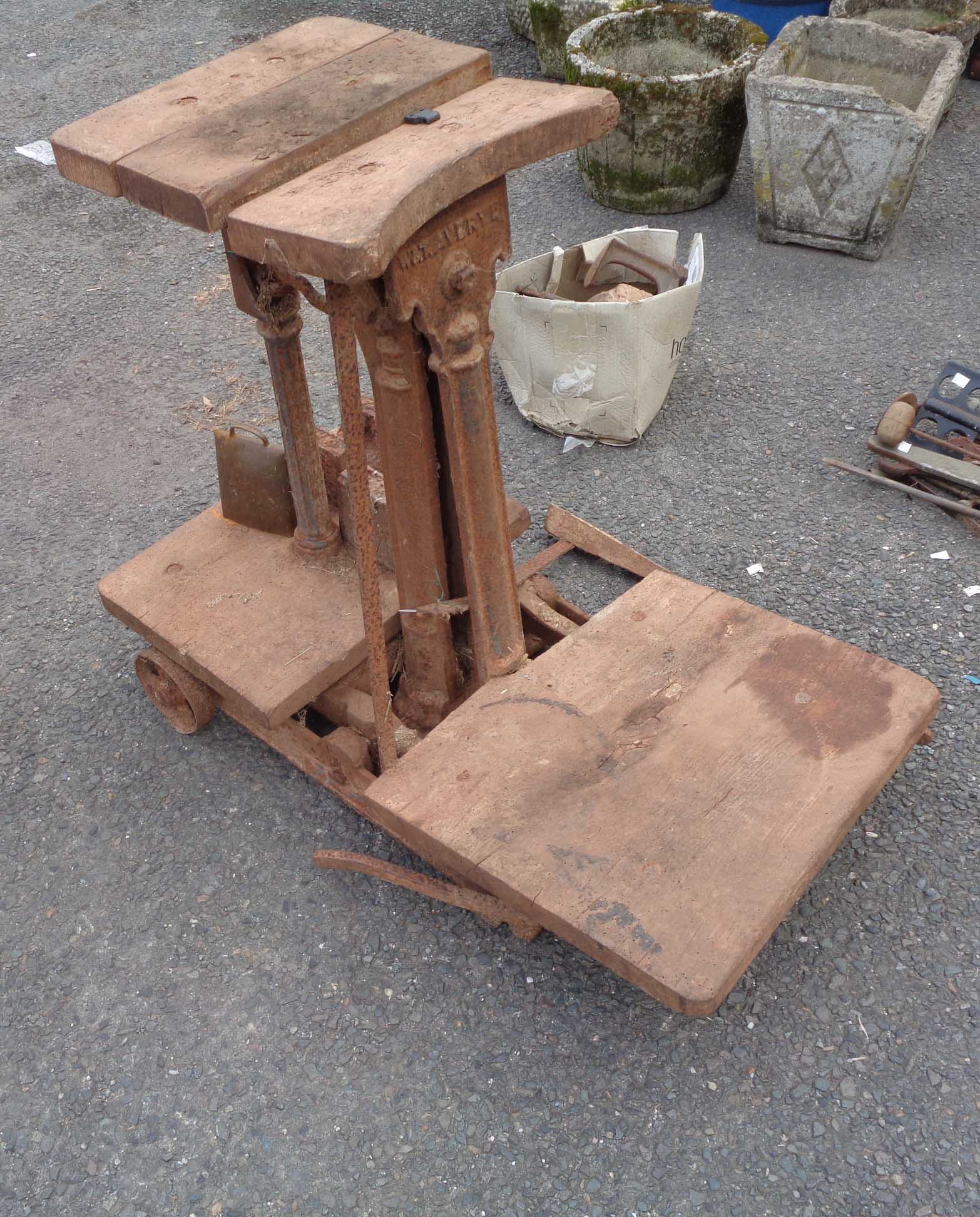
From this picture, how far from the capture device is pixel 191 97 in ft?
7.14

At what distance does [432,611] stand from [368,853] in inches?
25.4

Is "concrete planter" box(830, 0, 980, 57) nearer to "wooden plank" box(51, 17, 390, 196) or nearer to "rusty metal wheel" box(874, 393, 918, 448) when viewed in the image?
"rusty metal wheel" box(874, 393, 918, 448)

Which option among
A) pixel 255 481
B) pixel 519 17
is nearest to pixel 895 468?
pixel 255 481

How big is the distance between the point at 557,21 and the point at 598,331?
306 centimetres

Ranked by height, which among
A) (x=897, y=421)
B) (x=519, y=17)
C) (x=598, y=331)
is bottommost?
(x=897, y=421)

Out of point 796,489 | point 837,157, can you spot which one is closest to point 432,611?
point 796,489

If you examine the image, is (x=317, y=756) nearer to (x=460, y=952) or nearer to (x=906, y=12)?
(x=460, y=952)

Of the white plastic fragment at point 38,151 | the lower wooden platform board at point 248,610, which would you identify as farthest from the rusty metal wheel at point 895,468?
the white plastic fragment at point 38,151

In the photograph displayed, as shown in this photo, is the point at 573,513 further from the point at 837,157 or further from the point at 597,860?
the point at 837,157

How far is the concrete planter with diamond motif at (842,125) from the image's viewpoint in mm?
4207

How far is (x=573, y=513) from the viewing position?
3.44 m

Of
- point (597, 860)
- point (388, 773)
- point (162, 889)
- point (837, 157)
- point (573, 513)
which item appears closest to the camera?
point (597, 860)

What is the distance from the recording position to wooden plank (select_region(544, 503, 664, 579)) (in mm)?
3121

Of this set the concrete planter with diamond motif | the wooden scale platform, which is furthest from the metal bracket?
the concrete planter with diamond motif
